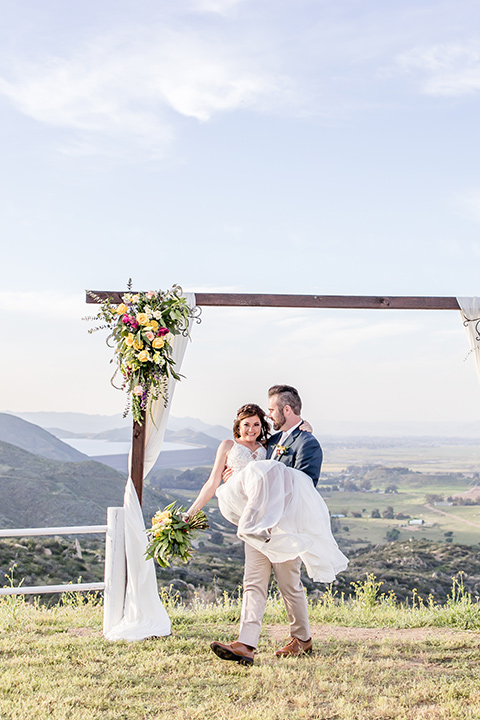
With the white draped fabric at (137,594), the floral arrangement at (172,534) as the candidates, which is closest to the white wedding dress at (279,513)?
the floral arrangement at (172,534)

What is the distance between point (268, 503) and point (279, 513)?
3.5 inches

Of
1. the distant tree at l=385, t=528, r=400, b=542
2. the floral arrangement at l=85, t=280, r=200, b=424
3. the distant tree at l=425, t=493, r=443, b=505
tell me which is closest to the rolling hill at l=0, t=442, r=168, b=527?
the distant tree at l=385, t=528, r=400, b=542

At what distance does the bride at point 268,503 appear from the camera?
3.91 meters

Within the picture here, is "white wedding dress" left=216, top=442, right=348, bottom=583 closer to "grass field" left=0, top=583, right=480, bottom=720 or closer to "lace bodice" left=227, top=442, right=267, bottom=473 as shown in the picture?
"lace bodice" left=227, top=442, right=267, bottom=473

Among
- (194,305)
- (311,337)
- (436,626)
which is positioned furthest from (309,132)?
(311,337)

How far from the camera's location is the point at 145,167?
10453 millimetres

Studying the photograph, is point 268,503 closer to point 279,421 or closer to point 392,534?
point 279,421

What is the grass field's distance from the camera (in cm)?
329

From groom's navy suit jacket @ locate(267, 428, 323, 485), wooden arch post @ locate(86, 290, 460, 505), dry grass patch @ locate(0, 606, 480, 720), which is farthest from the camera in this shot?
wooden arch post @ locate(86, 290, 460, 505)

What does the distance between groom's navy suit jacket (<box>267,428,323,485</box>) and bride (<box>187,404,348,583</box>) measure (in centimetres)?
6

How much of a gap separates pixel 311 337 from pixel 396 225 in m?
11.9

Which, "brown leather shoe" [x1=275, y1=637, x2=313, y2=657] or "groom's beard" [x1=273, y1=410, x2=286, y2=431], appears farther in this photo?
"groom's beard" [x1=273, y1=410, x2=286, y2=431]

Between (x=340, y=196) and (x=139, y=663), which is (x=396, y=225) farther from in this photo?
(x=139, y=663)

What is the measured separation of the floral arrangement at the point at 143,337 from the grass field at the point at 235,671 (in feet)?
5.36
